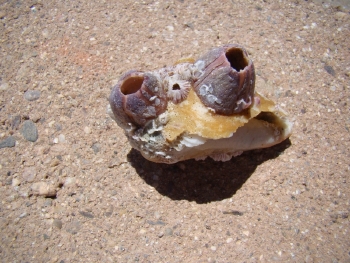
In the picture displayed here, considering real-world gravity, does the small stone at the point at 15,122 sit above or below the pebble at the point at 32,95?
below

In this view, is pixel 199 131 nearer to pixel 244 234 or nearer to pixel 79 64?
pixel 244 234

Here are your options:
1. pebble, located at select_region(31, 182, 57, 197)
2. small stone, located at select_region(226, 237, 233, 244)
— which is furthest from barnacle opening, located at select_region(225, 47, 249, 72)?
pebble, located at select_region(31, 182, 57, 197)

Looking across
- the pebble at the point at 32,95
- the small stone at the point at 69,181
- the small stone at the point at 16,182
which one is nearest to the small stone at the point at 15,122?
the pebble at the point at 32,95

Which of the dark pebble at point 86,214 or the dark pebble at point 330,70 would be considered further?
the dark pebble at point 330,70

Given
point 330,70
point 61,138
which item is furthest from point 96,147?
point 330,70

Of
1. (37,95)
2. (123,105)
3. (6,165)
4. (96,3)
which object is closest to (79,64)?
(37,95)

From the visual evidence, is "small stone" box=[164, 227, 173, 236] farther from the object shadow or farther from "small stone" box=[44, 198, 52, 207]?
"small stone" box=[44, 198, 52, 207]

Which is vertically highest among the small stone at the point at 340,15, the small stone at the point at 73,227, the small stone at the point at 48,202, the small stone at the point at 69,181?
the small stone at the point at 340,15

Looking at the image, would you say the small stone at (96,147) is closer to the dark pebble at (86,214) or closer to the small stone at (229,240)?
the dark pebble at (86,214)
